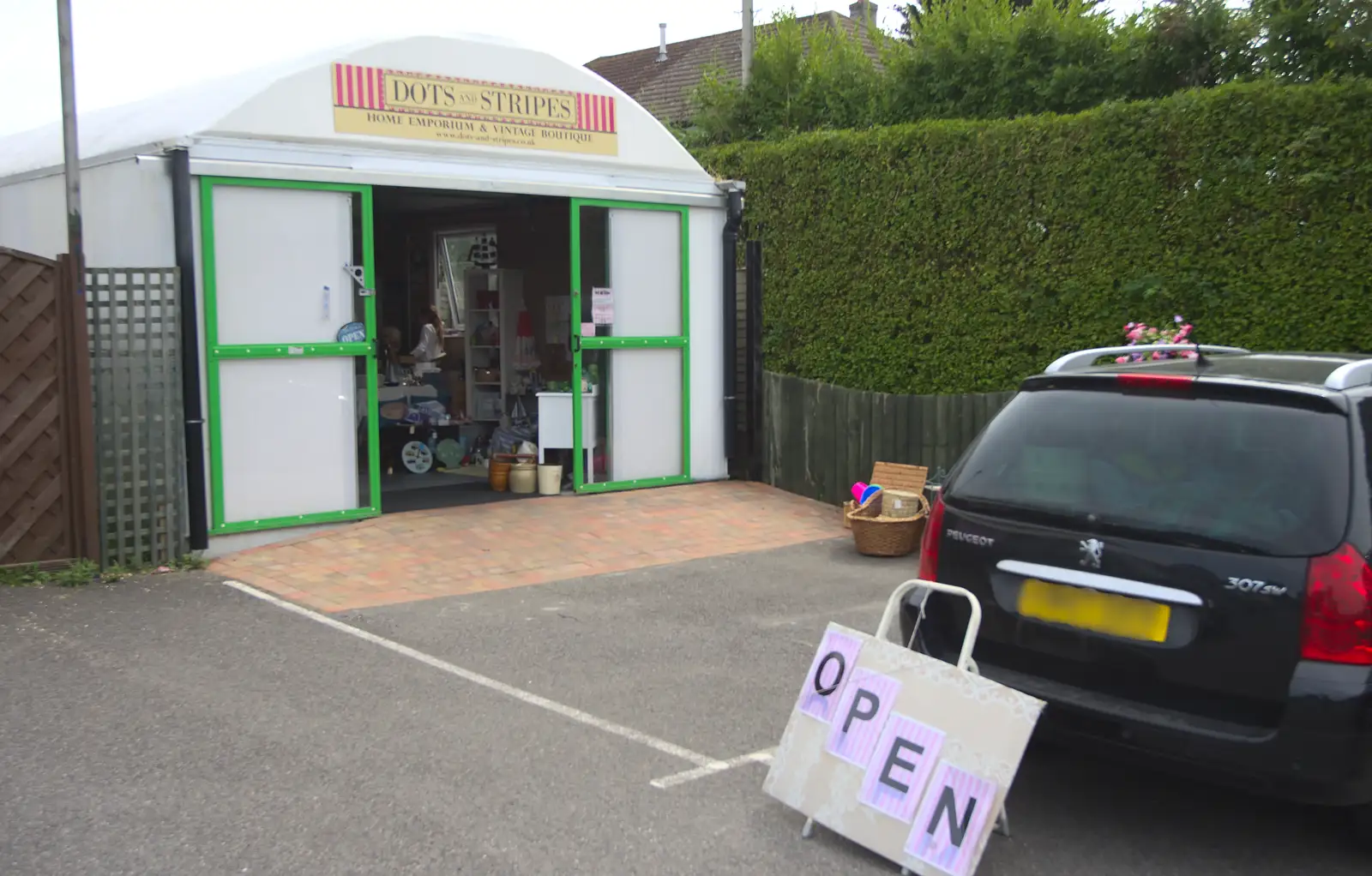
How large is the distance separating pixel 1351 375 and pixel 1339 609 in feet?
2.92

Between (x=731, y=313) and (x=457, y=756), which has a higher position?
(x=731, y=313)

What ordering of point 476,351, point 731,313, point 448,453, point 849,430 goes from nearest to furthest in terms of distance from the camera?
1. point 849,430
2. point 731,313
3. point 448,453
4. point 476,351

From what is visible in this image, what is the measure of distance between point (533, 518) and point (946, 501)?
5.81 metres

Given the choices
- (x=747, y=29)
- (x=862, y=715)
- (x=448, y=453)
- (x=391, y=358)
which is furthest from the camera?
(x=747, y=29)

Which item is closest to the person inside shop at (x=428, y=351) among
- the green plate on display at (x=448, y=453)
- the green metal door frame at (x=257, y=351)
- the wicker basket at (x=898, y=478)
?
the green plate on display at (x=448, y=453)

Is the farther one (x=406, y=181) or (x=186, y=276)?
(x=406, y=181)

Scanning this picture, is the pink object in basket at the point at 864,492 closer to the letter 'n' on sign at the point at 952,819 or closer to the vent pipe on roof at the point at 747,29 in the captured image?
the letter 'n' on sign at the point at 952,819

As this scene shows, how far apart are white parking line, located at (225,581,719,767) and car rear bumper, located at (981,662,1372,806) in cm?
161

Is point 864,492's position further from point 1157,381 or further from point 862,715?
point 862,715

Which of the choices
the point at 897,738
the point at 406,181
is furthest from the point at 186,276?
the point at 897,738

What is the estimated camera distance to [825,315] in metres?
10.9

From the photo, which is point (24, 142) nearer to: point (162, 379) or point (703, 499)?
point (162, 379)

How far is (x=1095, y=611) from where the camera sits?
3.93m

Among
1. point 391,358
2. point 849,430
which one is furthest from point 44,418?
point 391,358
